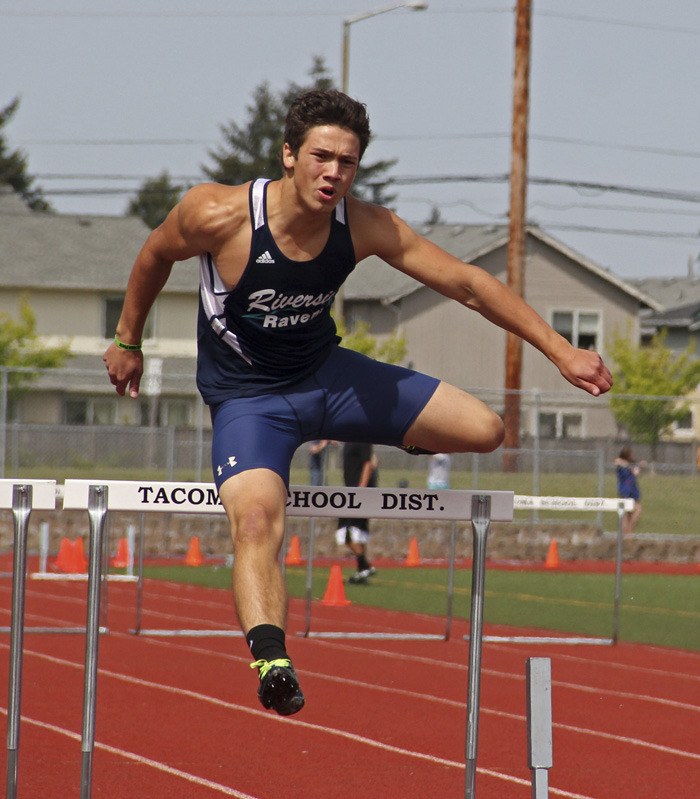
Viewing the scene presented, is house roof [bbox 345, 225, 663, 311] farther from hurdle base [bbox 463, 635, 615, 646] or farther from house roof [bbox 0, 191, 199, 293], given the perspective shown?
hurdle base [bbox 463, 635, 615, 646]

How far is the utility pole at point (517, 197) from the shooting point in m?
22.5

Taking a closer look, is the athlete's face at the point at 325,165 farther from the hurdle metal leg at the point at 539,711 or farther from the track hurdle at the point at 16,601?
the hurdle metal leg at the point at 539,711

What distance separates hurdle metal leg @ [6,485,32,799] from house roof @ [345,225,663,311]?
1465 inches

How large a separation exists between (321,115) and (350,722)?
4.25 m

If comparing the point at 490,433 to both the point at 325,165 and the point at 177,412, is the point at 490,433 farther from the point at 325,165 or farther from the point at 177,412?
the point at 177,412

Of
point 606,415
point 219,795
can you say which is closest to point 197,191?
point 219,795

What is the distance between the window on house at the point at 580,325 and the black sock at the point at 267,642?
Answer: 40334mm

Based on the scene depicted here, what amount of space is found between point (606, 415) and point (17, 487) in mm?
31055

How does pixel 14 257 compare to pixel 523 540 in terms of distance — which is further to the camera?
pixel 14 257

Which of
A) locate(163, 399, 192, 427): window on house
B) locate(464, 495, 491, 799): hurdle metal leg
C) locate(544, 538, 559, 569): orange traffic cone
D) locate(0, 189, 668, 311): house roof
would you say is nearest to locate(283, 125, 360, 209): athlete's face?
locate(464, 495, 491, 799): hurdle metal leg

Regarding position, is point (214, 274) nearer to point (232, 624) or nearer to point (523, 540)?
point (232, 624)

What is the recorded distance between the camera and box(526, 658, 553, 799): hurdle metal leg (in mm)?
4234

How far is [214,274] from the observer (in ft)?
15.3

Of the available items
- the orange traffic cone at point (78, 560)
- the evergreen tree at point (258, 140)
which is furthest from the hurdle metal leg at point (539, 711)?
the evergreen tree at point (258, 140)
